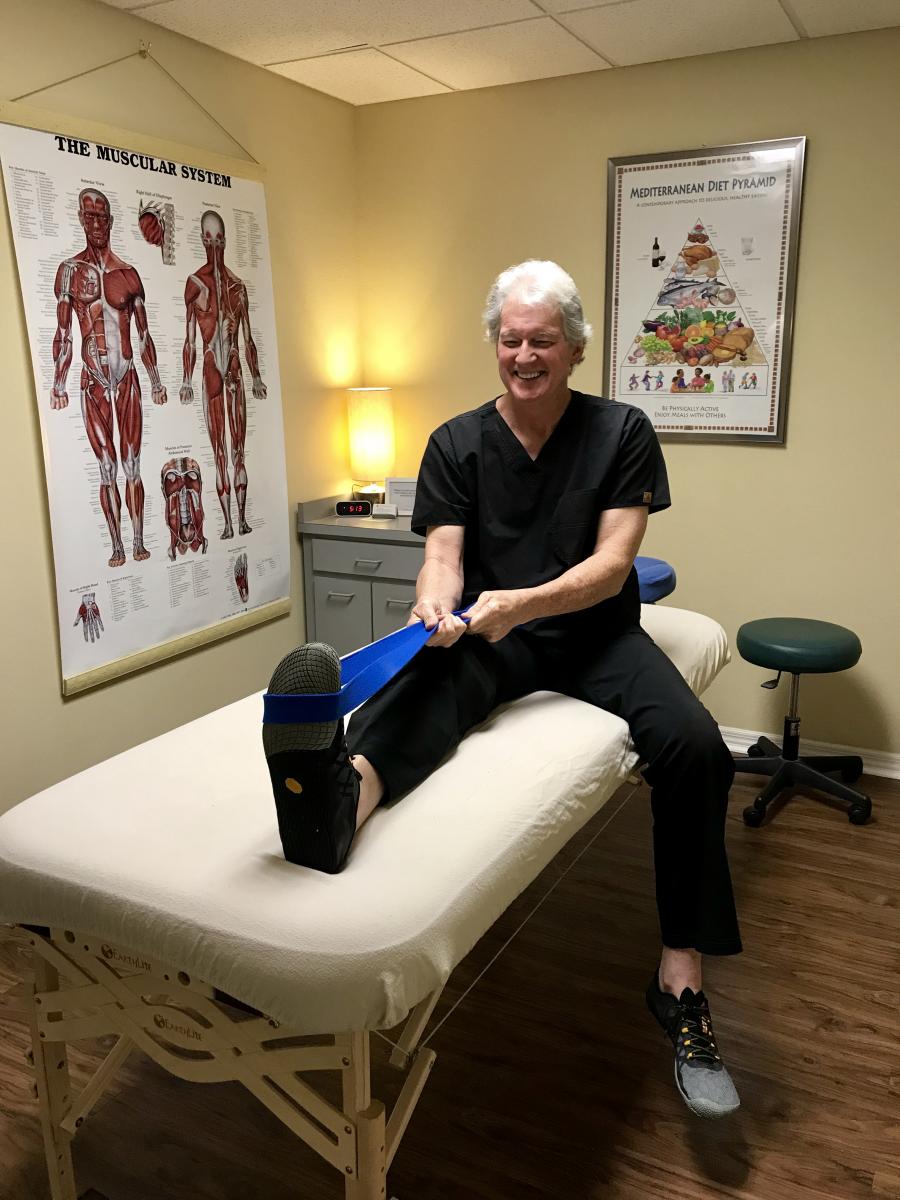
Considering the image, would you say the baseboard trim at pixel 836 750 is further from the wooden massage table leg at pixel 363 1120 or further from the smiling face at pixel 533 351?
the wooden massage table leg at pixel 363 1120

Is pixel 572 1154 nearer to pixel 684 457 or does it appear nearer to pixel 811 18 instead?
pixel 684 457

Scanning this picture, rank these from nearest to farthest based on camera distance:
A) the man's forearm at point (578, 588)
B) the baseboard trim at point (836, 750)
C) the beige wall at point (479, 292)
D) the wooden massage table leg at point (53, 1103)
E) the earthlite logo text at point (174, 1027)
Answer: the earthlite logo text at point (174, 1027) → the wooden massage table leg at point (53, 1103) → the man's forearm at point (578, 588) → the beige wall at point (479, 292) → the baseboard trim at point (836, 750)

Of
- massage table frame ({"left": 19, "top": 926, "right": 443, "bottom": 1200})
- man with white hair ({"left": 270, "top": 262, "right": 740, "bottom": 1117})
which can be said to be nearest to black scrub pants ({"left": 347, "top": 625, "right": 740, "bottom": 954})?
man with white hair ({"left": 270, "top": 262, "right": 740, "bottom": 1117})

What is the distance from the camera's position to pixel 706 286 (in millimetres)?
3002

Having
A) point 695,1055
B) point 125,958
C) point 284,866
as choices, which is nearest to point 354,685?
point 284,866

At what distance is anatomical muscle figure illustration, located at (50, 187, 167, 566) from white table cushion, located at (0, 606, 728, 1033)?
104cm

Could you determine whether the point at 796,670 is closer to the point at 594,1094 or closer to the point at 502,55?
the point at 594,1094

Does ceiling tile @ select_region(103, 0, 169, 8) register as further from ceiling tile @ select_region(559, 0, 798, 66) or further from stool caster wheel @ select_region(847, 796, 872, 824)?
stool caster wheel @ select_region(847, 796, 872, 824)

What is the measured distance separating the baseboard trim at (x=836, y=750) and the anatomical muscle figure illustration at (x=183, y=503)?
1657mm

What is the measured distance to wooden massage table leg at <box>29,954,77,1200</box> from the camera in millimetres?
1501

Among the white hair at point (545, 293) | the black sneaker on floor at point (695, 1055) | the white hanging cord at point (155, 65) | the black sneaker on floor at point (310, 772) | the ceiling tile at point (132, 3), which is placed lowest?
the black sneaker on floor at point (695, 1055)

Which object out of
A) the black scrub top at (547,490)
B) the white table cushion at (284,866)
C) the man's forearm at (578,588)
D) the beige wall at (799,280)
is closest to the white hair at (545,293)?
the black scrub top at (547,490)

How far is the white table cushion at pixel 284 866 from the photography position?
3.91ft

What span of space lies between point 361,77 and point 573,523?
6.11 feet
